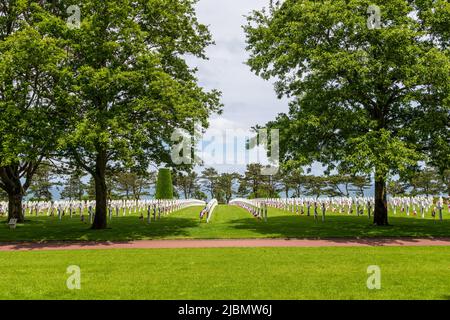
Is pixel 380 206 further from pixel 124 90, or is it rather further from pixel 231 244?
pixel 124 90

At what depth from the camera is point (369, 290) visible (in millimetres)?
7949

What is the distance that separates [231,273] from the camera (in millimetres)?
9836

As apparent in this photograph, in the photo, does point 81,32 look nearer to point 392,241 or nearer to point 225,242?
point 225,242

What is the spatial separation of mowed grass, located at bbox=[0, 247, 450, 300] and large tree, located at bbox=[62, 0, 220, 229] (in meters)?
5.77

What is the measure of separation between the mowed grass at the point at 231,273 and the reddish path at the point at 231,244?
1.38 m

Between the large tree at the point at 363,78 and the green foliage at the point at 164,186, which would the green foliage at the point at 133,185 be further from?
the large tree at the point at 363,78

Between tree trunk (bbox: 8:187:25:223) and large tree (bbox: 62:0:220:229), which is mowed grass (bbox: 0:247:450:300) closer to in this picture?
large tree (bbox: 62:0:220:229)

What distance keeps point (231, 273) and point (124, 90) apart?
504 inches

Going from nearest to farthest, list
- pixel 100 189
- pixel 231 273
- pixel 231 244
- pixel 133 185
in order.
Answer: pixel 231 273
pixel 231 244
pixel 100 189
pixel 133 185

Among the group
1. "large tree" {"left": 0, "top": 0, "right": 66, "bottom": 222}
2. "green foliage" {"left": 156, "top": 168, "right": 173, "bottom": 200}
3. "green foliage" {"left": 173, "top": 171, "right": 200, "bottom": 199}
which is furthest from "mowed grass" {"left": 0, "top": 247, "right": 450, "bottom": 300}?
"green foliage" {"left": 173, "top": 171, "right": 200, "bottom": 199}

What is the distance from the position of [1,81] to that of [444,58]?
1962cm

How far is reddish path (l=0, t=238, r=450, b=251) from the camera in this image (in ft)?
51.9

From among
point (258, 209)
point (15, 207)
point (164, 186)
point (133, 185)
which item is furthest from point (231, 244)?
point (133, 185)
